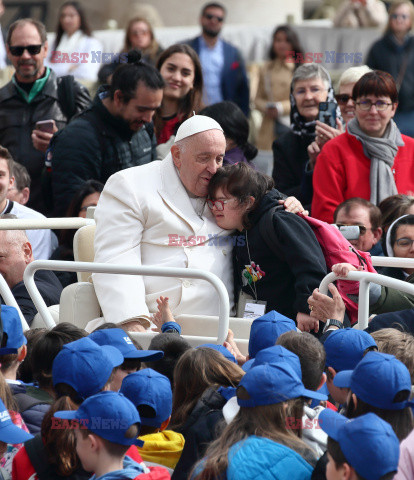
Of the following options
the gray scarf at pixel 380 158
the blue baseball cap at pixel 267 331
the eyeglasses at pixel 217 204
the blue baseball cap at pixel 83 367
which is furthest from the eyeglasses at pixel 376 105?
the blue baseball cap at pixel 83 367

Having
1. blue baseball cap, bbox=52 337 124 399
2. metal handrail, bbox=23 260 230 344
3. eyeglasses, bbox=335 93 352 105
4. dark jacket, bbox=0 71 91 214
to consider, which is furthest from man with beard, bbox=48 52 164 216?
blue baseball cap, bbox=52 337 124 399

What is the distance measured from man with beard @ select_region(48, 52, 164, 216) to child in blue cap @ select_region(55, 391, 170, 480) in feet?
13.2

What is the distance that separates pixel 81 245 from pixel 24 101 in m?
2.45

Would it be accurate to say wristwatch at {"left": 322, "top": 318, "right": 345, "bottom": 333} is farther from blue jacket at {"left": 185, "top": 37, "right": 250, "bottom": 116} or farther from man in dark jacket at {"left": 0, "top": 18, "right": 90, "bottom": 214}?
blue jacket at {"left": 185, "top": 37, "right": 250, "bottom": 116}

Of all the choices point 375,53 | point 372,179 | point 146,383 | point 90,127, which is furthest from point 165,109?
point 146,383

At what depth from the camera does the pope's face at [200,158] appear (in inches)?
247

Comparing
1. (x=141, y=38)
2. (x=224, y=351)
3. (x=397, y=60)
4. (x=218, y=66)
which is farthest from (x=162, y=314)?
(x=397, y=60)

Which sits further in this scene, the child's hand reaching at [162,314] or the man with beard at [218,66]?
the man with beard at [218,66]

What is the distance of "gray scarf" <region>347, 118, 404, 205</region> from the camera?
780cm

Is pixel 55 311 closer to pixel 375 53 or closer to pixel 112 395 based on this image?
pixel 112 395

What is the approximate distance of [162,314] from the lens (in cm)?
596

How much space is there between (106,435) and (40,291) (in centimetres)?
290

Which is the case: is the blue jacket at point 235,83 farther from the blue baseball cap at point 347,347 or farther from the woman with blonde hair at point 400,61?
the blue baseball cap at point 347,347

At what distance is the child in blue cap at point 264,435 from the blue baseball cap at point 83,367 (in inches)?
21.9
